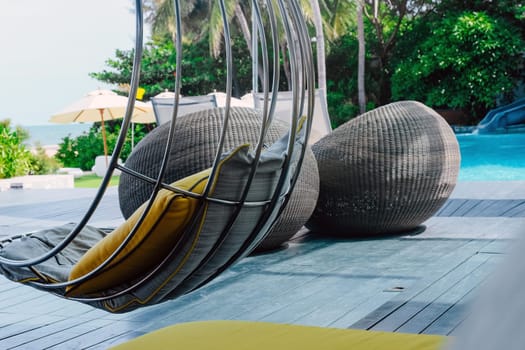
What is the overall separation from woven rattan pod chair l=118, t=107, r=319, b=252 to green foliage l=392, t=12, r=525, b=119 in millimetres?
11635

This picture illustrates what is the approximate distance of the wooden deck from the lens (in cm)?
234

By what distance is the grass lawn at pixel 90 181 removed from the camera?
35.1ft

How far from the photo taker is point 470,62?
14453mm

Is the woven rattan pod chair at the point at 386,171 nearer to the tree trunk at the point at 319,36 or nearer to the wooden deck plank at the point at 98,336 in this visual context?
the wooden deck plank at the point at 98,336

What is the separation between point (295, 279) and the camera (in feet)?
9.83

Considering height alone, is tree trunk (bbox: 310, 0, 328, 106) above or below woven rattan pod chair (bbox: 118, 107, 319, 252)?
above

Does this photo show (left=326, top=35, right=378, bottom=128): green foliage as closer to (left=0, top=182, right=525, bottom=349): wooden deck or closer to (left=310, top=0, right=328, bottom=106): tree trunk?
(left=310, top=0, right=328, bottom=106): tree trunk

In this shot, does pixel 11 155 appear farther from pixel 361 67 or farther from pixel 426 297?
pixel 361 67

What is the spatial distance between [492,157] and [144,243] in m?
10.0

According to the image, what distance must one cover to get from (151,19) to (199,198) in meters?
18.7

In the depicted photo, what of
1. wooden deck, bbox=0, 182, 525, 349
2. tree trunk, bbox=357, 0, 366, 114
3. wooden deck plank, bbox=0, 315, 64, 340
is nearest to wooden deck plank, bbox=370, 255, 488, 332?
wooden deck, bbox=0, 182, 525, 349

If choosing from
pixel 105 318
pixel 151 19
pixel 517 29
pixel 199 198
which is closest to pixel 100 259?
pixel 199 198

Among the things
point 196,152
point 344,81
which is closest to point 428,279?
point 196,152

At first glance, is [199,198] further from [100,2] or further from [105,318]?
[100,2]
